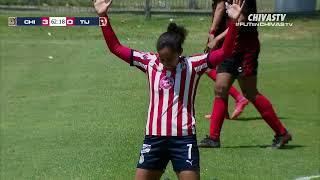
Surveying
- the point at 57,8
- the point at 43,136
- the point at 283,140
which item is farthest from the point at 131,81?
the point at 57,8

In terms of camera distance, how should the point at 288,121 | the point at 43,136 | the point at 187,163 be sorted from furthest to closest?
the point at 288,121 → the point at 43,136 → the point at 187,163

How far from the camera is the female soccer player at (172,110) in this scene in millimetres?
6797

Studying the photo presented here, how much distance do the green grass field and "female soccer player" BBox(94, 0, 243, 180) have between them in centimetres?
191

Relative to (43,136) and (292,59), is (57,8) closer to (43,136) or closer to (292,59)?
(292,59)

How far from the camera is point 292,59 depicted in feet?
51.1

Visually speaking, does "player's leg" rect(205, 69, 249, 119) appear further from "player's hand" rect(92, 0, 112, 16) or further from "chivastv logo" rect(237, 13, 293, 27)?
"player's hand" rect(92, 0, 112, 16)

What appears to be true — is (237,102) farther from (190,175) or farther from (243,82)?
(190,175)

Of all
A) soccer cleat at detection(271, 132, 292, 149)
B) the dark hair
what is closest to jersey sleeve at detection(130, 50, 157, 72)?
the dark hair

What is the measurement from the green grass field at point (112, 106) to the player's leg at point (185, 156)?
1935 millimetres

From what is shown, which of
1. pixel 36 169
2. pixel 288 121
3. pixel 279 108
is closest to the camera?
pixel 36 169

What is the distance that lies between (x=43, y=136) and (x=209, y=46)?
8.18 ft

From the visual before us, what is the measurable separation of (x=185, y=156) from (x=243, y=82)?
336 cm

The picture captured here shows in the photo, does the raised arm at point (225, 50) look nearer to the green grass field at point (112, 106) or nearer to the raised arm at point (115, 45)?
the raised arm at point (115, 45)

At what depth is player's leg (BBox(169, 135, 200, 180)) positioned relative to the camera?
6781 mm
